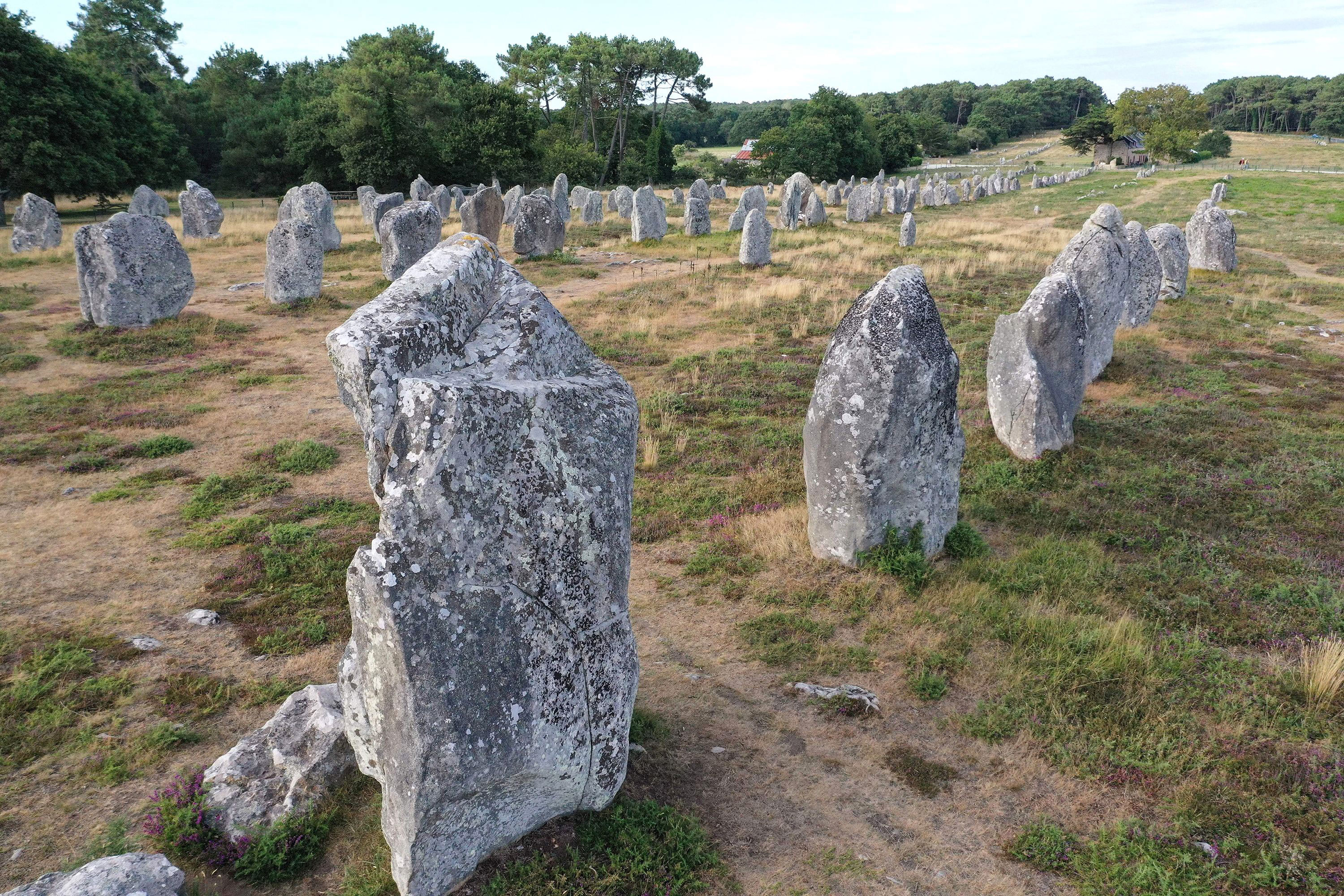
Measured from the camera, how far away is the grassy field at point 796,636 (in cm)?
444

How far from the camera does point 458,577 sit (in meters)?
3.61

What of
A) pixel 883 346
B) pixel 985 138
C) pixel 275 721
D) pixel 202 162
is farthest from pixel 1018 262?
pixel 985 138

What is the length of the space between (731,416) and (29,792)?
28.6 ft

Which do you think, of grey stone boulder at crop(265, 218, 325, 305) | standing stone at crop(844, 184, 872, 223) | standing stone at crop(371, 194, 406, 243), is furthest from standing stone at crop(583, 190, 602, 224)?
grey stone boulder at crop(265, 218, 325, 305)

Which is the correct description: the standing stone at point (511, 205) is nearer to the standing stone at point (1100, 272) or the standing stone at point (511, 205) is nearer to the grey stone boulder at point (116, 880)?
the standing stone at point (1100, 272)

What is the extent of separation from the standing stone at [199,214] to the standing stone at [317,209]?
2.78 m

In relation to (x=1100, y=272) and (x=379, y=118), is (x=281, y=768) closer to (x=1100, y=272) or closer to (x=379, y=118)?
(x=1100, y=272)

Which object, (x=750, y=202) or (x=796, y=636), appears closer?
(x=796, y=636)

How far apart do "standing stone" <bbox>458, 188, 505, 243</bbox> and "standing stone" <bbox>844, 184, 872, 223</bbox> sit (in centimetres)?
1713

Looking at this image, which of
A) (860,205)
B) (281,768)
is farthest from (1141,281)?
(860,205)

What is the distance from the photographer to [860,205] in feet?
122

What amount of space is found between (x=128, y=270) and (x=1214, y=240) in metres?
26.1

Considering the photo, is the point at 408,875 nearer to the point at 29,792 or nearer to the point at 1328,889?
the point at 29,792

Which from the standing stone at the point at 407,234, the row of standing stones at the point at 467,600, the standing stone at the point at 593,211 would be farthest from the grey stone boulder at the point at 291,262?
the standing stone at the point at 593,211
